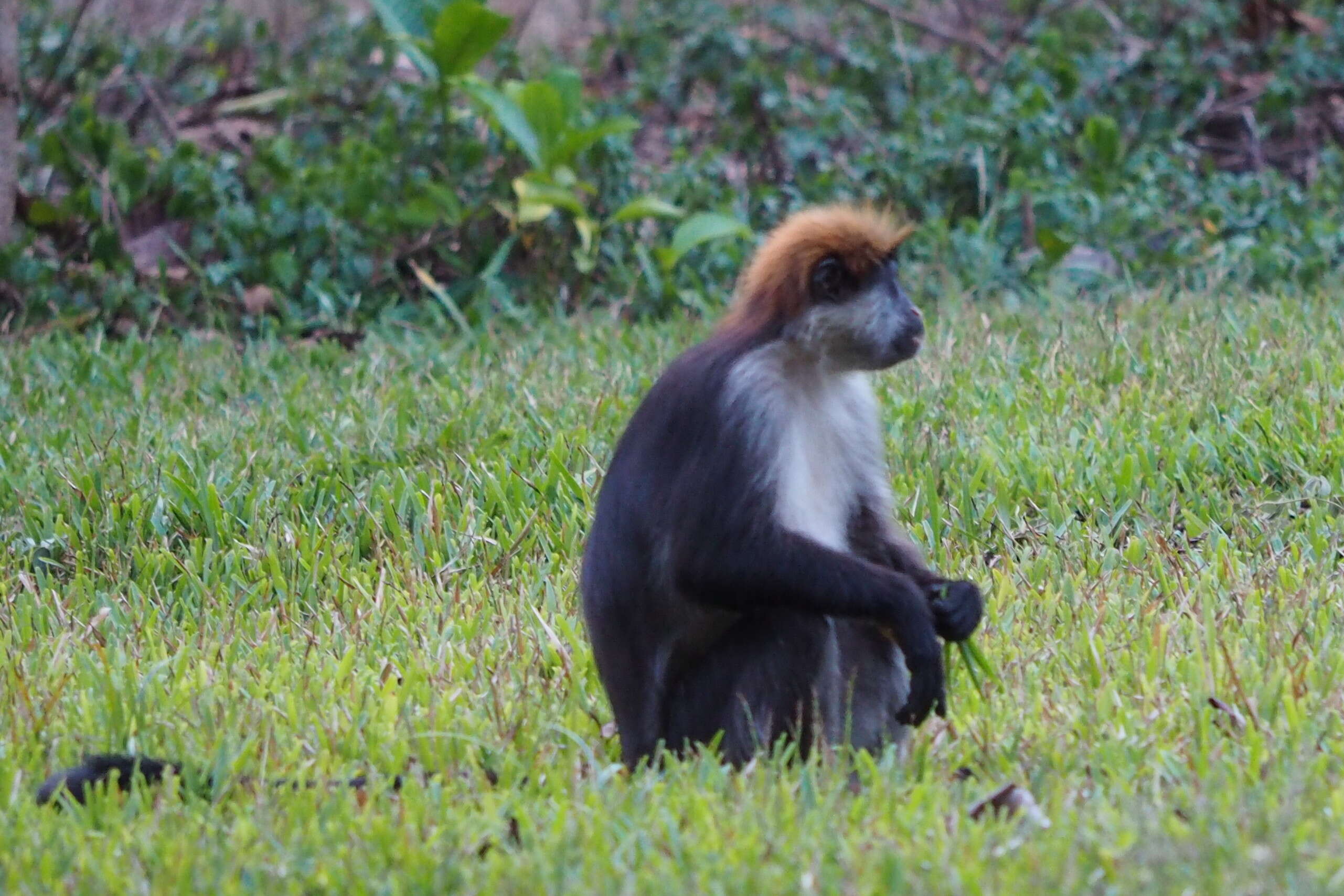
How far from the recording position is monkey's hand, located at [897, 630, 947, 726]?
11.6 ft

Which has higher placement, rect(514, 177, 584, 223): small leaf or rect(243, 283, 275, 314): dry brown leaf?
rect(514, 177, 584, 223): small leaf

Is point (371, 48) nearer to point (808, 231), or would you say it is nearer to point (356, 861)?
point (808, 231)

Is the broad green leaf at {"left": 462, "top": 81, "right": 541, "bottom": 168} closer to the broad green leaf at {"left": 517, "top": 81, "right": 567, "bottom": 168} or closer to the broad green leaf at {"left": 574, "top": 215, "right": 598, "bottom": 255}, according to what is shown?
the broad green leaf at {"left": 517, "top": 81, "right": 567, "bottom": 168}

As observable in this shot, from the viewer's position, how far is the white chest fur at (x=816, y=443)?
3.63 meters

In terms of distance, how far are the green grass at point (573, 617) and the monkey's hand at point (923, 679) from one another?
0.25 feet

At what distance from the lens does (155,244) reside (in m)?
8.92

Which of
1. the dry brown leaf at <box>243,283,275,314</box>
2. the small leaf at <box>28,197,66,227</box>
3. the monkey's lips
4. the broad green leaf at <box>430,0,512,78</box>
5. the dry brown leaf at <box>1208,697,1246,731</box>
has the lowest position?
the dry brown leaf at <box>243,283,275,314</box>

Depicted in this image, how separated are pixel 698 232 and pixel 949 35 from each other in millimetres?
4398

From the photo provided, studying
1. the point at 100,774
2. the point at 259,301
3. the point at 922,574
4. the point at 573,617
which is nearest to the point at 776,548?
the point at 922,574

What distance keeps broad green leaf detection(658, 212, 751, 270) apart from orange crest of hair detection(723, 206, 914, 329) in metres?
3.99

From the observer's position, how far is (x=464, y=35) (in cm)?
841

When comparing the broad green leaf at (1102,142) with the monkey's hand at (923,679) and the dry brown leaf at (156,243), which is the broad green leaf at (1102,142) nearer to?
the dry brown leaf at (156,243)

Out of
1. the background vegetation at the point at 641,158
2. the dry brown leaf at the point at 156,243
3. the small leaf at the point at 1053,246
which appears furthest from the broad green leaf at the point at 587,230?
→ the small leaf at the point at 1053,246

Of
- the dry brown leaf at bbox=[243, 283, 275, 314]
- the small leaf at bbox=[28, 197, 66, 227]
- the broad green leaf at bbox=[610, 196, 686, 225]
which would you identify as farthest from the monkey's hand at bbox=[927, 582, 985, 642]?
the small leaf at bbox=[28, 197, 66, 227]
